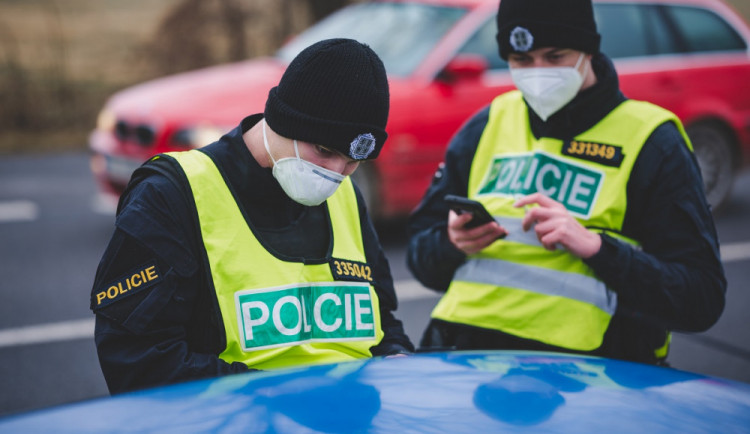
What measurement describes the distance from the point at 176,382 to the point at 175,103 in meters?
4.50

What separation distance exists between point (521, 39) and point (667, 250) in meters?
0.70

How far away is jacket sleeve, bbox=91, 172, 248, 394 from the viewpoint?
1.68m

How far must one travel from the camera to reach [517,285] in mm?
2270

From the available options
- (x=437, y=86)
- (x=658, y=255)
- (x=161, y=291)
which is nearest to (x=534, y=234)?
(x=658, y=255)

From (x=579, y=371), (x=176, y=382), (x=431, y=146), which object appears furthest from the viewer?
(x=431, y=146)

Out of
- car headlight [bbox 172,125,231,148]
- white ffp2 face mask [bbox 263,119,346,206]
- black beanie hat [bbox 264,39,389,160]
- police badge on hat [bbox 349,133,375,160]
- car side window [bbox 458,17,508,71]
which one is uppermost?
car side window [bbox 458,17,508,71]

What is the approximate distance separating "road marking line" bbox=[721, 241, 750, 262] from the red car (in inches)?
35.6

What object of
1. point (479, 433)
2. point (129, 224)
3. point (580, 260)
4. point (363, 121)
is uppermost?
point (363, 121)

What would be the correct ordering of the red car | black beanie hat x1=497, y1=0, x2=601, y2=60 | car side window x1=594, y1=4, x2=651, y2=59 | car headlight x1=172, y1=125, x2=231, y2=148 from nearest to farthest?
black beanie hat x1=497, y1=0, x2=601, y2=60
car headlight x1=172, y1=125, x2=231, y2=148
the red car
car side window x1=594, y1=4, x2=651, y2=59

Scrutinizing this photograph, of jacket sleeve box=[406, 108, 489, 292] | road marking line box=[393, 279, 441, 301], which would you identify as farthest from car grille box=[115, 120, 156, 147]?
jacket sleeve box=[406, 108, 489, 292]

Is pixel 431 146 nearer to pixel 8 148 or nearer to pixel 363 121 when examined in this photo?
pixel 363 121

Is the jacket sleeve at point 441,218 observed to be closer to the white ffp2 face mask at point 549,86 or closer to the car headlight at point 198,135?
the white ffp2 face mask at point 549,86

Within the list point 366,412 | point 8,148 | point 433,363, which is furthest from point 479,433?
point 8,148

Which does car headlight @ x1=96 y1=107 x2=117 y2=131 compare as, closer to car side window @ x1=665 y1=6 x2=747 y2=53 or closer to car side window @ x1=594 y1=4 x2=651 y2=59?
car side window @ x1=594 y1=4 x2=651 y2=59
